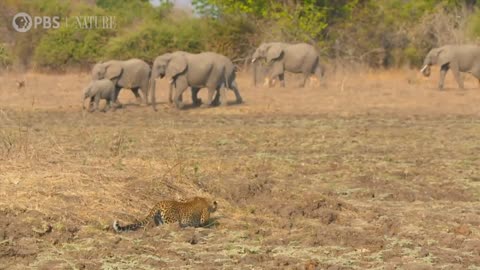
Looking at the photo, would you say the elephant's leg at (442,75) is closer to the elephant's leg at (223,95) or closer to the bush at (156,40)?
the elephant's leg at (223,95)

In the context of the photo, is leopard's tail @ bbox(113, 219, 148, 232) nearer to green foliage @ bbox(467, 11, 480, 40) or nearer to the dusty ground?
the dusty ground

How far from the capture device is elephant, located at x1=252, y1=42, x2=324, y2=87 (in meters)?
27.3

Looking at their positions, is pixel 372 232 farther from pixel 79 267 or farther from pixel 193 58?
pixel 193 58

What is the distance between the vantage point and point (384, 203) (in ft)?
28.5

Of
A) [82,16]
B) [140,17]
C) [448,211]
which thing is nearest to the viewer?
[448,211]

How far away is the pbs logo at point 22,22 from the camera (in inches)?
1488

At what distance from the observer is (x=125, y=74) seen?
68.3ft

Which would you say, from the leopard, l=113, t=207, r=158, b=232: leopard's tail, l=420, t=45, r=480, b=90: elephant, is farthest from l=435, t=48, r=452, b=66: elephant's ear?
l=113, t=207, r=158, b=232: leopard's tail

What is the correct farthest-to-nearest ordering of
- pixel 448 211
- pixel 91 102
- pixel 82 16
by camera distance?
pixel 82 16, pixel 91 102, pixel 448 211

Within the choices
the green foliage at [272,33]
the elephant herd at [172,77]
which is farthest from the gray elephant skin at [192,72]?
the green foliage at [272,33]

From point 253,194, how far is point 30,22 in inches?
1225

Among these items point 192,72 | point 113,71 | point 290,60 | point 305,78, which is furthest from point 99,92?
point 305,78

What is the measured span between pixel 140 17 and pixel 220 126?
2475cm

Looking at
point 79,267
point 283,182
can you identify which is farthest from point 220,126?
point 79,267
